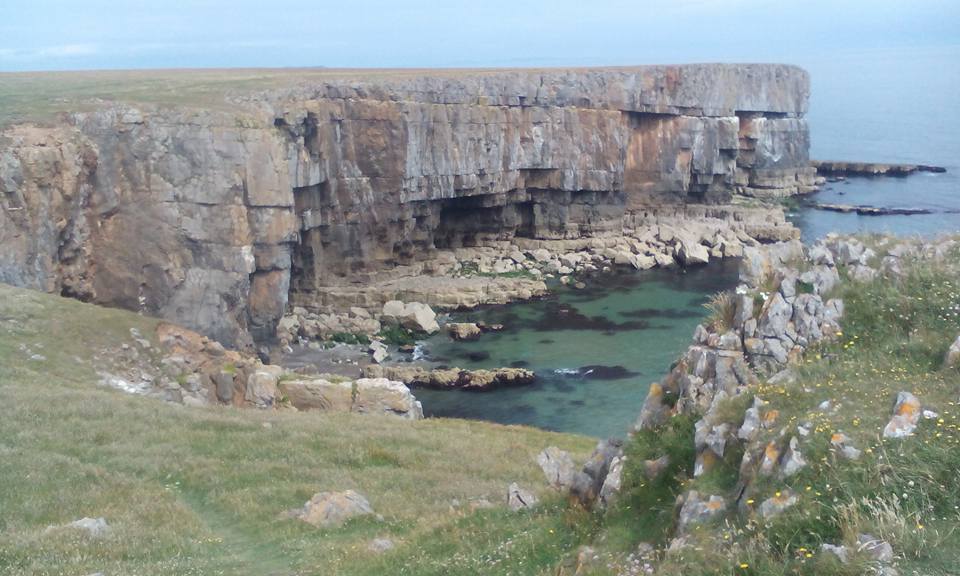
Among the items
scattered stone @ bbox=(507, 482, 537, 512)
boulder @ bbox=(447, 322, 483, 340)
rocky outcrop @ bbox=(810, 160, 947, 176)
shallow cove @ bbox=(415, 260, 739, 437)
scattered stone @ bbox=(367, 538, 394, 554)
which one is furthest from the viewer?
rocky outcrop @ bbox=(810, 160, 947, 176)

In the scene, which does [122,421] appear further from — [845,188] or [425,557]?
[845,188]

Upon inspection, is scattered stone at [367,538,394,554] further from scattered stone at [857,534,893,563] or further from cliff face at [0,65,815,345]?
cliff face at [0,65,815,345]

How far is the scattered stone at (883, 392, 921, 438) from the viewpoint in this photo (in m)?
8.23

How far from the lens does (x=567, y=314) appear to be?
5059 centimetres

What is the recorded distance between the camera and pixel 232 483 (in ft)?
54.2

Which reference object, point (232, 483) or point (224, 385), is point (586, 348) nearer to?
point (224, 385)

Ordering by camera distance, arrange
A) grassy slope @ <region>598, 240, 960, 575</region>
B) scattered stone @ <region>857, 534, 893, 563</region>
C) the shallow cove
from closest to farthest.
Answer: scattered stone @ <region>857, 534, 893, 563</region>, grassy slope @ <region>598, 240, 960, 575</region>, the shallow cove

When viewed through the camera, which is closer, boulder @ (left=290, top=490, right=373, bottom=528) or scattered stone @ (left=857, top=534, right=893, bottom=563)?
scattered stone @ (left=857, top=534, right=893, bottom=563)

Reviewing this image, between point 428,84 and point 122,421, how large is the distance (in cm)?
4205

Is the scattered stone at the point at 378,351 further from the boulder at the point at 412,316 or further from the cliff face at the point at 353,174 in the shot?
the cliff face at the point at 353,174

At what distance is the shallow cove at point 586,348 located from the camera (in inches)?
1431

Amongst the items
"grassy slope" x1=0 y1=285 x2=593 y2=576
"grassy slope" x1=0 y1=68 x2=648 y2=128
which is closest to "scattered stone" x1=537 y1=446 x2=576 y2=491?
"grassy slope" x1=0 y1=285 x2=593 y2=576

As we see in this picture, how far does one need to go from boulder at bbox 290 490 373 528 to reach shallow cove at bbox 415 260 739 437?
18.6m

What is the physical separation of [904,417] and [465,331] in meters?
38.3
